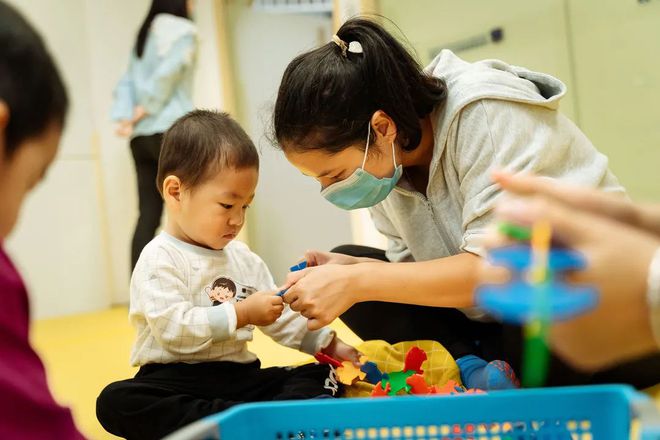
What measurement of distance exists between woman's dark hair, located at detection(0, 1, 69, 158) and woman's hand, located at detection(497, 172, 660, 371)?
1.32 feet

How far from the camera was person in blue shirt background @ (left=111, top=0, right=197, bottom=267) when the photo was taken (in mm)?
2240

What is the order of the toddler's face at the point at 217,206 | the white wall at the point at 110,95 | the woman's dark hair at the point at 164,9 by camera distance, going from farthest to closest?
the white wall at the point at 110,95, the woman's dark hair at the point at 164,9, the toddler's face at the point at 217,206

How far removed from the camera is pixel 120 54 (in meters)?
2.99

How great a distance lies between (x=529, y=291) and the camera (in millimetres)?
401

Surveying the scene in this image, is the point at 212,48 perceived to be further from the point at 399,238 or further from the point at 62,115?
the point at 62,115

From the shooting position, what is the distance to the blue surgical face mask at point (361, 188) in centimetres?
100

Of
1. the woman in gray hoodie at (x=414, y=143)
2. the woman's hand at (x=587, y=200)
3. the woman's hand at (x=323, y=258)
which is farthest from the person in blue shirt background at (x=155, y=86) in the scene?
the woman's hand at (x=587, y=200)

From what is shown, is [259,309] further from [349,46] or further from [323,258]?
[349,46]

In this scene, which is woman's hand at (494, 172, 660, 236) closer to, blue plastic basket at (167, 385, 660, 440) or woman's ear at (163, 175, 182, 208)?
blue plastic basket at (167, 385, 660, 440)

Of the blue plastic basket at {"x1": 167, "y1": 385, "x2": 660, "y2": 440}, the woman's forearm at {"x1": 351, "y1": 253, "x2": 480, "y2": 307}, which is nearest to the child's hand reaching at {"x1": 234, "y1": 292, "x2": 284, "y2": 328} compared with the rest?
the woman's forearm at {"x1": 351, "y1": 253, "x2": 480, "y2": 307}

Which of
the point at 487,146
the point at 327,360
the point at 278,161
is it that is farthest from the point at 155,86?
the point at 487,146

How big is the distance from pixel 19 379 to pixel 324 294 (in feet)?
1.52

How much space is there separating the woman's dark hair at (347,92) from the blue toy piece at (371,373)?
1.23ft

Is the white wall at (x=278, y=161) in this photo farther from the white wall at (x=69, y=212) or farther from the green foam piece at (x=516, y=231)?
the green foam piece at (x=516, y=231)
